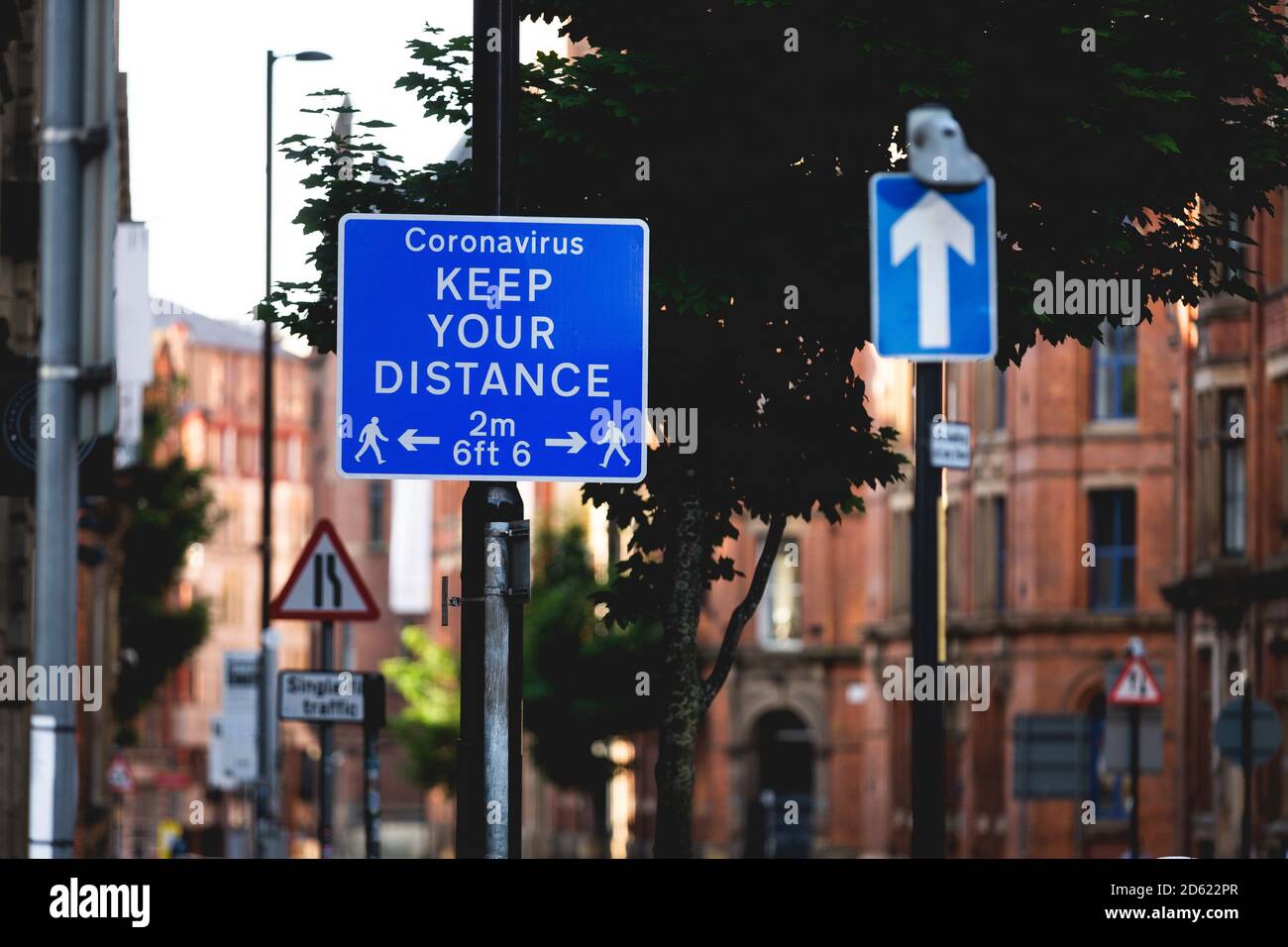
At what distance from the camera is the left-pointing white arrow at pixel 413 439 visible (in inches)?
489

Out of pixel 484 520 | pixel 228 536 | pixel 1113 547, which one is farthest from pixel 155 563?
pixel 228 536

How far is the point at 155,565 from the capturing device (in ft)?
199

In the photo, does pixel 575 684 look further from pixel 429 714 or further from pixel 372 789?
pixel 372 789

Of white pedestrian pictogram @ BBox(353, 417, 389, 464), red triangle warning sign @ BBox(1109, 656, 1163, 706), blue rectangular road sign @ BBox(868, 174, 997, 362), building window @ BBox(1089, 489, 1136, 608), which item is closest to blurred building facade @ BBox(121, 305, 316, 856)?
building window @ BBox(1089, 489, 1136, 608)

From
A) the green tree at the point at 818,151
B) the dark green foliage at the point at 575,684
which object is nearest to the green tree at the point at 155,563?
the dark green foliage at the point at 575,684

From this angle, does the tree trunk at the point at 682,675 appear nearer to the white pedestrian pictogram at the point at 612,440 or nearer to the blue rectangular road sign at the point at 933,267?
the white pedestrian pictogram at the point at 612,440

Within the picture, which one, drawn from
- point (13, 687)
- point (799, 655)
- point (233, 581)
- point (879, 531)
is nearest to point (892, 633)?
point (879, 531)

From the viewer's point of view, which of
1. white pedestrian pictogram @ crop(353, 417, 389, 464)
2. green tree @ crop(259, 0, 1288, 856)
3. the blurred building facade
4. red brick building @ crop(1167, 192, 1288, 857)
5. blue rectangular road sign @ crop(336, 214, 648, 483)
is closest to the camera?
blue rectangular road sign @ crop(336, 214, 648, 483)

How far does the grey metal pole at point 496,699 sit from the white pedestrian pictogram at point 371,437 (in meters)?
0.75

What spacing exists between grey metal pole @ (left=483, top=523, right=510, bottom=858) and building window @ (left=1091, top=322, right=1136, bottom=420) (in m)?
47.2

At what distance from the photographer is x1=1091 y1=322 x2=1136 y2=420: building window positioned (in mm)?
59281

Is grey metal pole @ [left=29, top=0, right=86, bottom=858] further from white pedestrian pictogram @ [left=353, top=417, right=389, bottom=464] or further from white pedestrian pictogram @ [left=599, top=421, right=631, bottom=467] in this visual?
white pedestrian pictogram @ [left=599, top=421, right=631, bottom=467]

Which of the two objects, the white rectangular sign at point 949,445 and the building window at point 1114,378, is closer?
the white rectangular sign at point 949,445
